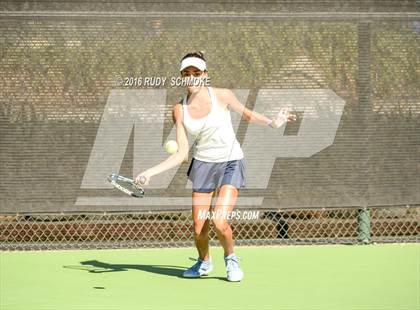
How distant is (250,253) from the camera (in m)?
9.42

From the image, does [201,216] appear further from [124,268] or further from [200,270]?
[124,268]

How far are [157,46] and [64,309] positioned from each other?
141 inches

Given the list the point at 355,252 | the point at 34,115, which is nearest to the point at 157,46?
the point at 34,115

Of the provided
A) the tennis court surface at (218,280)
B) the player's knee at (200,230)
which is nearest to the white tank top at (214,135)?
the player's knee at (200,230)

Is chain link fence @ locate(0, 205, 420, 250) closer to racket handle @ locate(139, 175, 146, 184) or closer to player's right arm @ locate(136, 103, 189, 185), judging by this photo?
player's right arm @ locate(136, 103, 189, 185)

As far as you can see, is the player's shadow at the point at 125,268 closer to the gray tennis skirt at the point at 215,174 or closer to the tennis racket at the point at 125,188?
the tennis racket at the point at 125,188

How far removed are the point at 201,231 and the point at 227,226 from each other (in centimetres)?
25

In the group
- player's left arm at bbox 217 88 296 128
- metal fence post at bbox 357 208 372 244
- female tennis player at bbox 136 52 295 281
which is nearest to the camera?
player's left arm at bbox 217 88 296 128

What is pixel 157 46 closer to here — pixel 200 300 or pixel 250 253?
pixel 250 253

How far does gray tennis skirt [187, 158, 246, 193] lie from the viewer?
7707 mm

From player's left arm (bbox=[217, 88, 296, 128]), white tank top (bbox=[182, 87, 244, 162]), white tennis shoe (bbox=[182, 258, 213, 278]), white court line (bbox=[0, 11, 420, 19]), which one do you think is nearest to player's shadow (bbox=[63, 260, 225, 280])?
white tennis shoe (bbox=[182, 258, 213, 278])

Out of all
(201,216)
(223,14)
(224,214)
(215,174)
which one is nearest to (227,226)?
(224,214)

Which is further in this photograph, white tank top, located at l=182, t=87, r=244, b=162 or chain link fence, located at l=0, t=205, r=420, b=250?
chain link fence, located at l=0, t=205, r=420, b=250

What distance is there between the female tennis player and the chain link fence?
1934 mm
